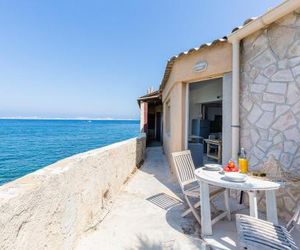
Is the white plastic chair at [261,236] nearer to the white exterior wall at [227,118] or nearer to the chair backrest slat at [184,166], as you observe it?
the chair backrest slat at [184,166]

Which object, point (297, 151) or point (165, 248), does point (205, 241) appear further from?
point (297, 151)

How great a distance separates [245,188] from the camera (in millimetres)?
2674

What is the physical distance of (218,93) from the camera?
9219 millimetres

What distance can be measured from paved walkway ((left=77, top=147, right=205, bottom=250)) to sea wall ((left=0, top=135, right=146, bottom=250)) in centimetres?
29

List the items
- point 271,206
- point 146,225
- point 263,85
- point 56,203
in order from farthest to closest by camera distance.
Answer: point 263,85, point 146,225, point 271,206, point 56,203

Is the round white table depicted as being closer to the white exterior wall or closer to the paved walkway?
the paved walkway

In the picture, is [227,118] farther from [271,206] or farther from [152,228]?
[152,228]

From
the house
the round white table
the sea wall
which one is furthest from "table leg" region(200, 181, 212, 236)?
the sea wall

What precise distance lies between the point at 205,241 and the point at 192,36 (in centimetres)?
1067

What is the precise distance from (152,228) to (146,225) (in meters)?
0.15

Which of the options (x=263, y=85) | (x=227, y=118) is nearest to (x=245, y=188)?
(x=263, y=85)

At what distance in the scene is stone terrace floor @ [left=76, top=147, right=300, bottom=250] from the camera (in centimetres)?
294

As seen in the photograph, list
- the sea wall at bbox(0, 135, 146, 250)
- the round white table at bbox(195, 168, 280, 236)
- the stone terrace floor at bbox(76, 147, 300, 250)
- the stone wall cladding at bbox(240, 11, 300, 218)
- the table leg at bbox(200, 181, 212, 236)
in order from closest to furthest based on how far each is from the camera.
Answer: the sea wall at bbox(0, 135, 146, 250) < the round white table at bbox(195, 168, 280, 236) < the stone terrace floor at bbox(76, 147, 300, 250) < the table leg at bbox(200, 181, 212, 236) < the stone wall cladding at bbox(240, 11, 300, 218)

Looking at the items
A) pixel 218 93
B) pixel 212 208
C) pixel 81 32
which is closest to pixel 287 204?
pixel 212 208
